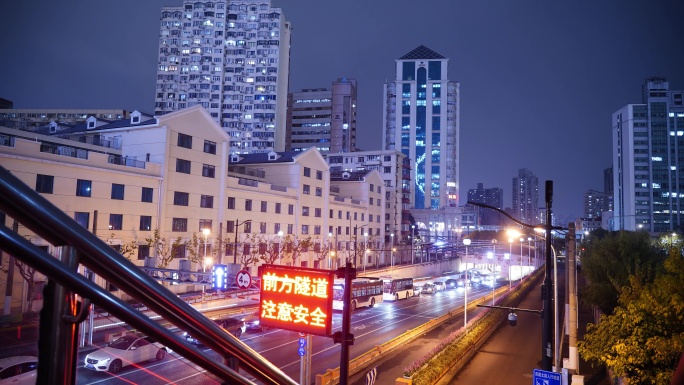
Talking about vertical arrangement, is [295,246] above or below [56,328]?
below

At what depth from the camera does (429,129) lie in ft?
464

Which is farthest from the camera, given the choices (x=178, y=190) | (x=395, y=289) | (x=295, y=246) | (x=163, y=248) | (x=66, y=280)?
(x=295, y=246)

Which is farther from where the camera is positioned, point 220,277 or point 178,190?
point 178,190

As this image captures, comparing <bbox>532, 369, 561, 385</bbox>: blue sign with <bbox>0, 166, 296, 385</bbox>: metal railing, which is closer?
<bbox>0, 166, 296, 385</bbox>: metal railing

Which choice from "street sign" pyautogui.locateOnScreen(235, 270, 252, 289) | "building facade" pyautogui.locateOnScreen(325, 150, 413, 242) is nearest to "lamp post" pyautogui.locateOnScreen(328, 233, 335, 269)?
"building facade" pyautogui.locateOnScreen(325, 150, 413, 242)

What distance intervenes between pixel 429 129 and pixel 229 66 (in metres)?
Answer: 67.9

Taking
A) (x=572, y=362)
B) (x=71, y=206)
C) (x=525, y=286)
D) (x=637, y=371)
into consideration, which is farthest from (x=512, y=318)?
(x=525, y=286)

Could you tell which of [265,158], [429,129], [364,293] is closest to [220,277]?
[364,293]

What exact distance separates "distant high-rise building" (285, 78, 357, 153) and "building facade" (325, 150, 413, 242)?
59.6 feet

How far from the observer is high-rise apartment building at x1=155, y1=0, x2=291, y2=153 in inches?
3750

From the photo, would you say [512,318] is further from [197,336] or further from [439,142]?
[439,142]

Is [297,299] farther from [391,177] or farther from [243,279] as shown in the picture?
[391,177]

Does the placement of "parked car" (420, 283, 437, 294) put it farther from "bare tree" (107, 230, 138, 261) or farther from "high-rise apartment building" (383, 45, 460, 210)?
"high-rise apartment building" (383, 45, 460, 210)

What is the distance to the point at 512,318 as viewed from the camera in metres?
17.3
